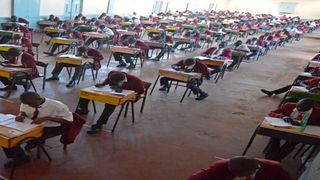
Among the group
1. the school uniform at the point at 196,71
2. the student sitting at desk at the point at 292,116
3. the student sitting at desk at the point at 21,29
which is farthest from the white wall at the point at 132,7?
the student sitting at desk at the point at 292,116

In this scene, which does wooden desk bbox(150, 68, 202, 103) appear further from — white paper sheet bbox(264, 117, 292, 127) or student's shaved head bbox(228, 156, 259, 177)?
student's shaved head bbox(228, 156, 259, 177)

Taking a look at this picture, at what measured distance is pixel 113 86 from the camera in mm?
5488

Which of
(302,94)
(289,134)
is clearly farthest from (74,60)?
(289,134)

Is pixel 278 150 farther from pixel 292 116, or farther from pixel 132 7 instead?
pixel 132 7

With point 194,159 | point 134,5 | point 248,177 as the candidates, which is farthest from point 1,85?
point 134,5

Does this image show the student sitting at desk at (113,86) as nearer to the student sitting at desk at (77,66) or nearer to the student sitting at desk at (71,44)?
the student sitting at desk at (77,66)

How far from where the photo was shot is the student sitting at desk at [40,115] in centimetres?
379

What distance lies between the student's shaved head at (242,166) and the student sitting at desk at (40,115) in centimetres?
215

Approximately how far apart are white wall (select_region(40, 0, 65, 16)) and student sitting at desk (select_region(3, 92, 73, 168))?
12410 mm

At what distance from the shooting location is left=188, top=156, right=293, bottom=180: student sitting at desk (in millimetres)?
2719

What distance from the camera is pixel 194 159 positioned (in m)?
4.83

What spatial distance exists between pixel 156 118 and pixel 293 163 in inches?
97.0

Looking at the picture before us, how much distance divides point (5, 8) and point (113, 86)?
31.7 feet

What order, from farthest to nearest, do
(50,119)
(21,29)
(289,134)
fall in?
(21,29) → (289,134) → (50,119)
